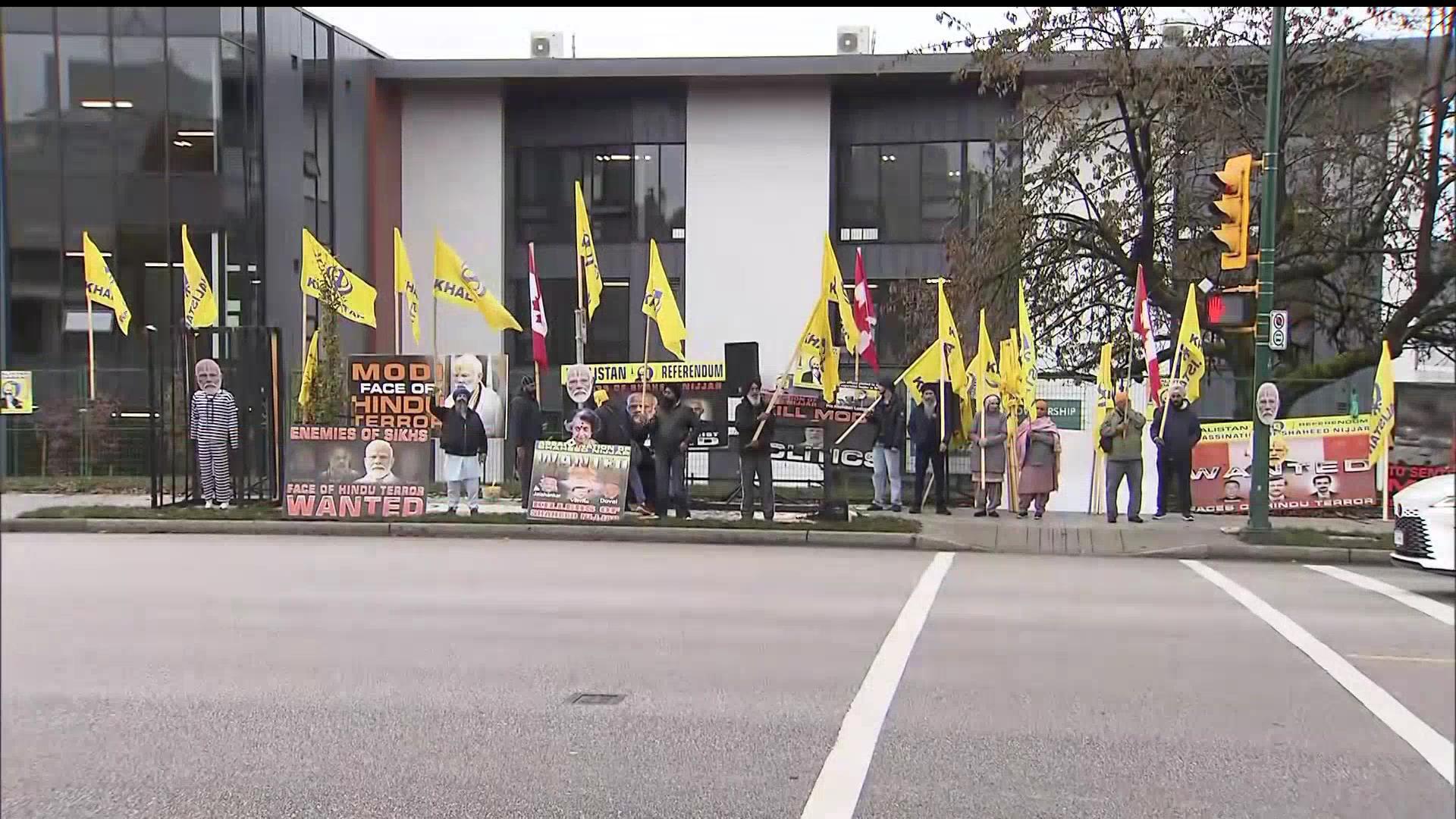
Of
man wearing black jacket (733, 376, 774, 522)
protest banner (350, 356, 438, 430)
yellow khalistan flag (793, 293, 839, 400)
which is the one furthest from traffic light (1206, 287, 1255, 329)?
protest banner (350, 356, 438, 430)

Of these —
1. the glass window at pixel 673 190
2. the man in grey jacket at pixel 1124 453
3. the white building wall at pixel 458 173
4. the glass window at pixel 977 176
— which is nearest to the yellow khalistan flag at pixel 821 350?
the man in grey jacket at pixel 1124 453

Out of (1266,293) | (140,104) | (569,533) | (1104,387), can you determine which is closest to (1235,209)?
(1266,293)

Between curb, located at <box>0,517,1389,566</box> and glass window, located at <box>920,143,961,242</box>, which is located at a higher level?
glass window, located at <box>920,143,961,242</box>

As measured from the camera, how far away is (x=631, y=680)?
6.74 metres

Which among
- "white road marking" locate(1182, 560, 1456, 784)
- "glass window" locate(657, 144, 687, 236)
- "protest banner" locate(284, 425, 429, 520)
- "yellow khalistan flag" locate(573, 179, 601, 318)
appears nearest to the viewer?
"white road marking" locate(1182, 560, 1456, 784)

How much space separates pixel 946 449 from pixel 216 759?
40.3 ft

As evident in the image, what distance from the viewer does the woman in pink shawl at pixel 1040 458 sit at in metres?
15.6

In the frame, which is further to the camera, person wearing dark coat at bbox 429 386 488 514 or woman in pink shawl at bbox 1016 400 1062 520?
woman in pink shawl at bbox 1016 400 1062 520

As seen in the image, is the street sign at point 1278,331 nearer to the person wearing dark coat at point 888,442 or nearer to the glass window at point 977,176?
the person wearing dark coat at point 888,442

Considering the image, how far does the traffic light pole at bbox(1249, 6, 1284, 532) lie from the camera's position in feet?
43.7

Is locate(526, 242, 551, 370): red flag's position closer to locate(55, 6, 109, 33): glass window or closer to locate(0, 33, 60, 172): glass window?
locate(0, 33, 60, 172): glass window

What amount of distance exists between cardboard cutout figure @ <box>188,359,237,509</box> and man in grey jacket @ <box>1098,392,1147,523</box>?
37.8ft

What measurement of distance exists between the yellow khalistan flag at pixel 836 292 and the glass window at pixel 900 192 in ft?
39.5

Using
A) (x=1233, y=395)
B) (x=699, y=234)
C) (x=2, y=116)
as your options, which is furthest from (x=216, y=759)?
(x=699, y=234)
